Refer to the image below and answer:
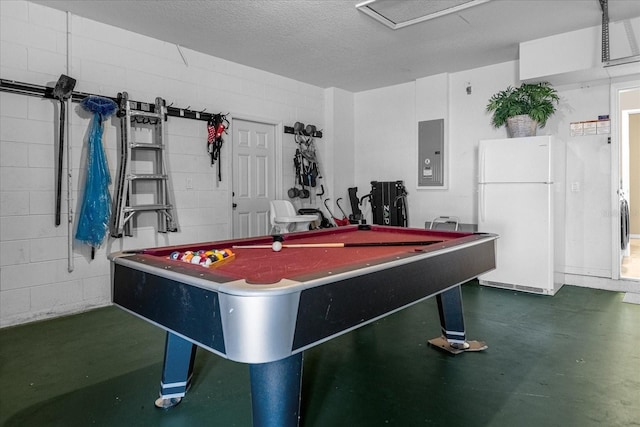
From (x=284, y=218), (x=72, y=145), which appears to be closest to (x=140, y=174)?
(x=72, y=145)

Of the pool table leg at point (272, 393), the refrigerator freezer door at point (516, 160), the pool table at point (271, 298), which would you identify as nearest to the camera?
the pool table at point (271, 298)

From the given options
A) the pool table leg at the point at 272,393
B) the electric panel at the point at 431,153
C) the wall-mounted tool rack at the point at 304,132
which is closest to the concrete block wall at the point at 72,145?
the wall-mounted tool rack at the point at 304,132

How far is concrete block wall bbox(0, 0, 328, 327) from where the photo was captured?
10.8 ft

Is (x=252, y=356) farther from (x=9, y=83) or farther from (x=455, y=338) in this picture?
(x=9, y=83)

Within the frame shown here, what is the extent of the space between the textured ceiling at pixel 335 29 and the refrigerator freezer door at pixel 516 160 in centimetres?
112

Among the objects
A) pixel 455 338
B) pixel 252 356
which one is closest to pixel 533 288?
pixel 455 338

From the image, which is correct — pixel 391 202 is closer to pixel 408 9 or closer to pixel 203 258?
pixel 408 9

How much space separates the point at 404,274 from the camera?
169cm

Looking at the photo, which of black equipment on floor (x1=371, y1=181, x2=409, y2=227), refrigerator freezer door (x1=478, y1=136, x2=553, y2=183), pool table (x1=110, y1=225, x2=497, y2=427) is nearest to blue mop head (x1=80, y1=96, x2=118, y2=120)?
pool table (x1=110, y1=225, x2=497, y2=427)

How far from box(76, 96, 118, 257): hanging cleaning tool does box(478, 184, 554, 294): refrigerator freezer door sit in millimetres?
4005

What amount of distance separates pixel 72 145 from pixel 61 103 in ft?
1.23

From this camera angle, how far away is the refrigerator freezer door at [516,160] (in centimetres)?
416

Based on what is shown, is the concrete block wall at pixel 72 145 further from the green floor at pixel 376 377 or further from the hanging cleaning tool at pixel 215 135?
the green floor at pixel 376 377

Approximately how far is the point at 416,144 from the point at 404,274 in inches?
174
